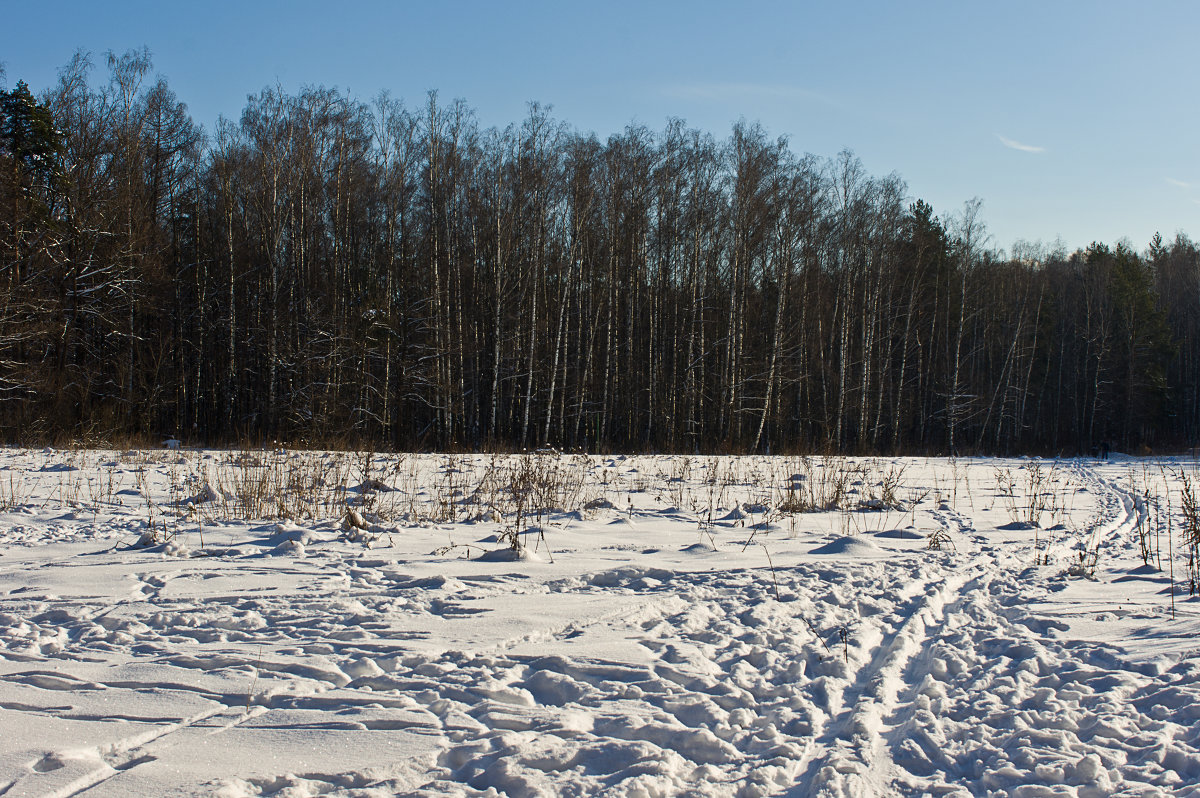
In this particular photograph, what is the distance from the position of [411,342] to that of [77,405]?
846 cm

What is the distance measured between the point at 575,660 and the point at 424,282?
21.8 meters

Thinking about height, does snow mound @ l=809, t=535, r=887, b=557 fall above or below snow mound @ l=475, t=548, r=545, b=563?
above

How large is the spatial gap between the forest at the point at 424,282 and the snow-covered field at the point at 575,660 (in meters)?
11.3

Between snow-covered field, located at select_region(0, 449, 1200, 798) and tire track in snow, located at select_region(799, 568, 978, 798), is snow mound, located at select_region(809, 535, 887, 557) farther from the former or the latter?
tire track in snow, located at select_region(799, 568, 978, 798)

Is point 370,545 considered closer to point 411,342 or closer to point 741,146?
point 411,342

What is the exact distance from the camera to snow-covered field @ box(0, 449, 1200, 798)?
7.40 ft

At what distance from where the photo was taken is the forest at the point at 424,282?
722 inches

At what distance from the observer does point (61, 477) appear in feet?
27.2

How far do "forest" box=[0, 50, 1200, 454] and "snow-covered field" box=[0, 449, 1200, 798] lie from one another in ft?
37.0

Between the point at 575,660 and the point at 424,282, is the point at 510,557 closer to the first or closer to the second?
the point at 575,660

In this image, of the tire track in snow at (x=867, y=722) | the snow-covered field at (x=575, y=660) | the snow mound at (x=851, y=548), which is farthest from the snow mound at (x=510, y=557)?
the tire track in snow at (x=867, y=722)

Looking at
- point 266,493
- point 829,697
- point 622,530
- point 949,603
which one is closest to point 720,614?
point 829,697

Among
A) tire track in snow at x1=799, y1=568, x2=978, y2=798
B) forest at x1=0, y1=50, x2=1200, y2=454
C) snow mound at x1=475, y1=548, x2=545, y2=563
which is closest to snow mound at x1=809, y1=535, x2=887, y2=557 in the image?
tire track in snow at x1=799, y1=568, x2=978, y2=798

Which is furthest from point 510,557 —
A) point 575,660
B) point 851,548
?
point 851,548
